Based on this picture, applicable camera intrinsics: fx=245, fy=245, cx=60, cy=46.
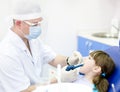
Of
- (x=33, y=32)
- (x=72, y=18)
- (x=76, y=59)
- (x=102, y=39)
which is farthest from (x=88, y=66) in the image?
(x=72, y=18)

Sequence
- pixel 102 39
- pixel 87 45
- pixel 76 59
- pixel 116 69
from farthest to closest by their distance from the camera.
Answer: pixel 87 45 → pixel 102 39 → pixel 76 59 → pixel 116 69

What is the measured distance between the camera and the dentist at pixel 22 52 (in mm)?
1679

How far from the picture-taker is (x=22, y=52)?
1799 millimetres

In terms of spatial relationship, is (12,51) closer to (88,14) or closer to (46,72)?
(46,72)

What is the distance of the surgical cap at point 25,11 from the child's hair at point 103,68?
54cm

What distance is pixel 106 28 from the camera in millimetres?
3453

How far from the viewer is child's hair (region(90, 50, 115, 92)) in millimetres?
1580

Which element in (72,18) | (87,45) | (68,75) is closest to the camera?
(68,75)

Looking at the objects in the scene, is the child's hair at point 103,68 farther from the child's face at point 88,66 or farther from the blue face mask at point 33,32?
the blue face mask at point 33,32

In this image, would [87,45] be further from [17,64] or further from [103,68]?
[17,64]

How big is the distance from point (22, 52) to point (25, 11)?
0.30m

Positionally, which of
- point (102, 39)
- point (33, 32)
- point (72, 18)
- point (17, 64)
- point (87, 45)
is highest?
point (33, 32)

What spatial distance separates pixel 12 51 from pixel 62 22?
60.1 inches

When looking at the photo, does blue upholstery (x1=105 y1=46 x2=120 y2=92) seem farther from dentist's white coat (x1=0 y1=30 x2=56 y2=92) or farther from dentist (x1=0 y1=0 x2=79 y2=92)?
dentist's white coat (x1=0 y1=30 x2=56 y2=92)
